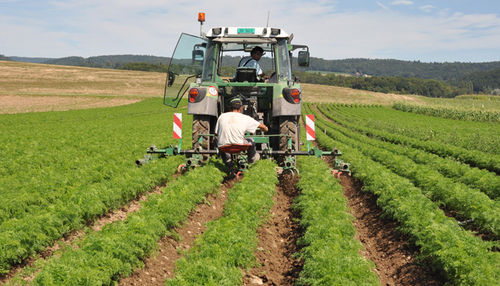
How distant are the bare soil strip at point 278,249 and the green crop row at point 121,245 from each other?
1.34 meters

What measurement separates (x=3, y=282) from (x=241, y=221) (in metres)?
3.04

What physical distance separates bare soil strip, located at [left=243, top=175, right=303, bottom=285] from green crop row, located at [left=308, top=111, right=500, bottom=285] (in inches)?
64.6

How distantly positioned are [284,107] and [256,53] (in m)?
1.66

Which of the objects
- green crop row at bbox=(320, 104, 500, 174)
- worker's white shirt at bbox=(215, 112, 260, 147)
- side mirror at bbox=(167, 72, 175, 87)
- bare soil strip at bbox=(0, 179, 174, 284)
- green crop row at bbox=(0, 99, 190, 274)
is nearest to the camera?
bare soil strip at bbox=(0, 179, 174, 284)

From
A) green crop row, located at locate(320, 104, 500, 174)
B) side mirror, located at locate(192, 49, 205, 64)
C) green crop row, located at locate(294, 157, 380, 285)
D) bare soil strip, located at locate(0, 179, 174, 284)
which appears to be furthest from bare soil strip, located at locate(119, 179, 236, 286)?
green crop row, located at locate(320, 104, 500, 174)

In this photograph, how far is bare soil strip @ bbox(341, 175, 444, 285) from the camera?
512cm

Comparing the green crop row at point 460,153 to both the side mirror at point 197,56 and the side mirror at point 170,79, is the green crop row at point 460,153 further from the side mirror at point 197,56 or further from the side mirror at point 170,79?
the side mirror at point 170,79

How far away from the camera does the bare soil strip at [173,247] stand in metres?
4.83

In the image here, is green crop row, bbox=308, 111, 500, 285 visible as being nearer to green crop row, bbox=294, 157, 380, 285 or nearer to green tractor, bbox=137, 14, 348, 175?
green crop row, bbox=294, 157, 380, 285

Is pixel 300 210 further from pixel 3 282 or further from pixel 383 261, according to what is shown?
pixel 3 282

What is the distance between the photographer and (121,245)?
4863 mm

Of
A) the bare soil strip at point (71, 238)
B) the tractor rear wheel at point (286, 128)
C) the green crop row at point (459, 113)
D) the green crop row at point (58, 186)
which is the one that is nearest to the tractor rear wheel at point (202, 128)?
the green crop row at point (58, 186)

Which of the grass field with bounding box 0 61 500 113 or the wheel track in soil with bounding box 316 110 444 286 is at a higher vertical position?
the grass field with bounding box 0 61 500 113

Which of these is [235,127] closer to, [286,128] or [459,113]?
[286,128]
